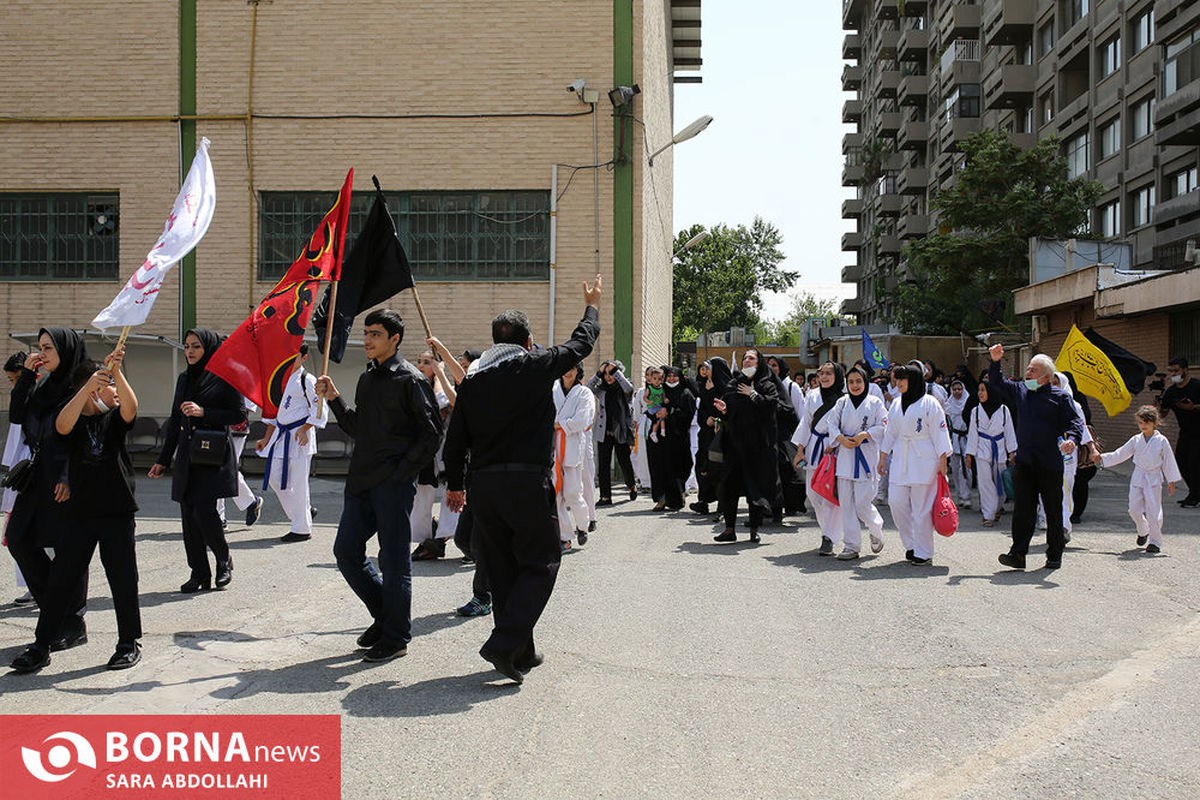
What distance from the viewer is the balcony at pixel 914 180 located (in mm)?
63247

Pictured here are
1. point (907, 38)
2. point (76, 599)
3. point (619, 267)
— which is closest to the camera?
point (76, 599)

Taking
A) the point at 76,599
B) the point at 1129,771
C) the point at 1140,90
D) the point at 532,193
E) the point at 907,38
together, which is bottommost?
the point at 1129,771

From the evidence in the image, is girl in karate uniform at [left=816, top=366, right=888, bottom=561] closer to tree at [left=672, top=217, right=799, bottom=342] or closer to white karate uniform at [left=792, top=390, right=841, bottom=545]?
white karate uniform at [left=792, top=390, right=841, bottom=545]

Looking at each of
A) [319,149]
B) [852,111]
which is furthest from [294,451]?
[852,111]

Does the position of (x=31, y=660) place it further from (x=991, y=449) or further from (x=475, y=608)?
(x=991, y=449)

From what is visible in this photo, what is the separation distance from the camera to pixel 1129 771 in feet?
14.1

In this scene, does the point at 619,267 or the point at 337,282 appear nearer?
the point at 337,282

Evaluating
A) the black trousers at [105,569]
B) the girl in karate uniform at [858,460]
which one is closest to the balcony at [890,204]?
the girl in karate uniform at [858,460]

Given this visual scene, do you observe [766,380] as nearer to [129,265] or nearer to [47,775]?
[47,775]

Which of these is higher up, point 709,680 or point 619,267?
point 619,267

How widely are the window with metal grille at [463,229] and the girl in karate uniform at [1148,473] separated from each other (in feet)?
32.2

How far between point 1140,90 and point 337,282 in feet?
111

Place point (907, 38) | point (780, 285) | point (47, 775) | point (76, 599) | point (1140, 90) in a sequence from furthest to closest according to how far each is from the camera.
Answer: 1. point (780, 285)
2. point (907, 38)
3. point (1140, 90)
4. point (76, 599)
5. point (47, 775)

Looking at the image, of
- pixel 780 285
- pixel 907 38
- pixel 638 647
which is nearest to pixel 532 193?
pixel 638 647
